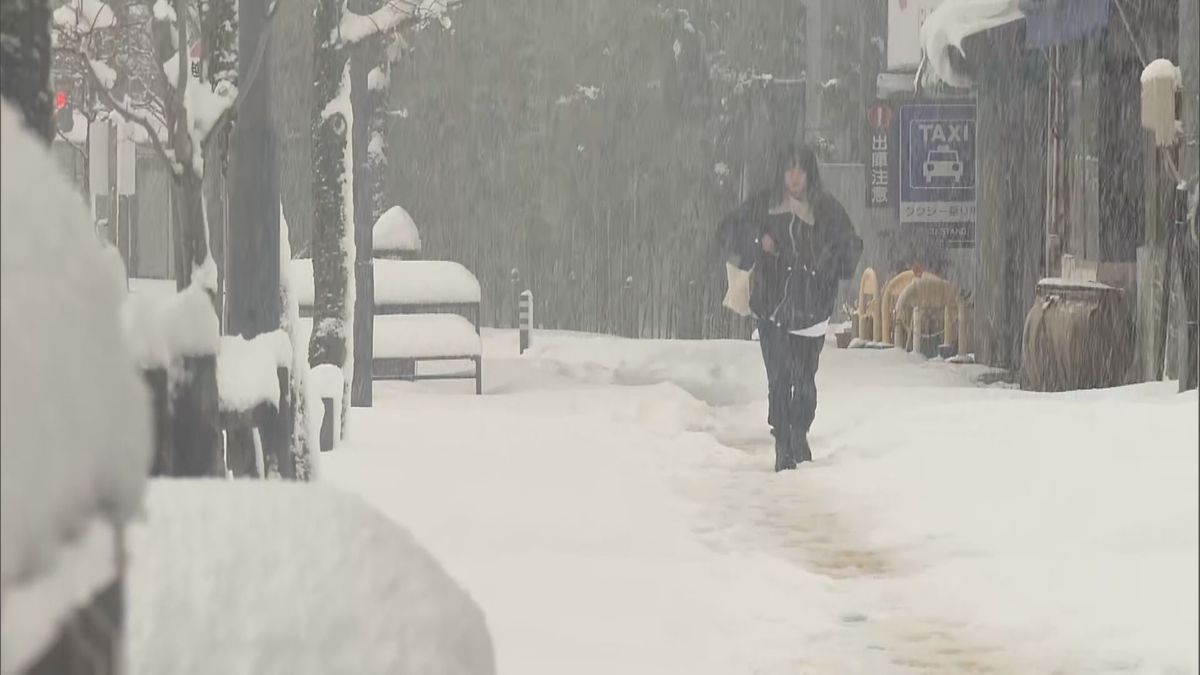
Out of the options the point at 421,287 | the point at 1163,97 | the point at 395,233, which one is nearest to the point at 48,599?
the point at 1163,97

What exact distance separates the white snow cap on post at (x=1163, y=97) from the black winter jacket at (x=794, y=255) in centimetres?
283

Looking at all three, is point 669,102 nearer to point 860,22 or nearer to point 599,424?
point 860,22

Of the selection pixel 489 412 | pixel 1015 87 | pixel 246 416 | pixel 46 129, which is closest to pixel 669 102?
pixel 1015 87

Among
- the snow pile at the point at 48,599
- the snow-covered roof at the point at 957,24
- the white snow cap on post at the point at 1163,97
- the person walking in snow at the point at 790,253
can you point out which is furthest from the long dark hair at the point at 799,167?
the snow pile at the point at 48,599

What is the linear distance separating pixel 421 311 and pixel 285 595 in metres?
17.8

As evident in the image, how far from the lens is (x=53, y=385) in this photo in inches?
73.0

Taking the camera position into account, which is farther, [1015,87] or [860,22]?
[860,22]

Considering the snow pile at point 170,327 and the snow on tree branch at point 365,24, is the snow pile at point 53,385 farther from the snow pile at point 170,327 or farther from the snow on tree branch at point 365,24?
the snow on tree branch at point 365,24

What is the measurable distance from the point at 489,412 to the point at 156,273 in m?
29.3

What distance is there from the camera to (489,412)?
56.1 feet

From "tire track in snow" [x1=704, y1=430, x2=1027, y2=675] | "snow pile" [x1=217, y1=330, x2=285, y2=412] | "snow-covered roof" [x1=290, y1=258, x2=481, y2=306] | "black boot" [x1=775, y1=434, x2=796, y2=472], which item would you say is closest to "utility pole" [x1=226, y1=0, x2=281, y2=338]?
"snow pile" [x1=217, y1=330, x2=285, y2=412]

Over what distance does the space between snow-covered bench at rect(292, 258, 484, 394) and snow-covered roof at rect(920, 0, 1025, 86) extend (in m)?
5.49

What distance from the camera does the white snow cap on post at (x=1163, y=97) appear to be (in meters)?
13.4

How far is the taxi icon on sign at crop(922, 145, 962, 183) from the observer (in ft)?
81.7
